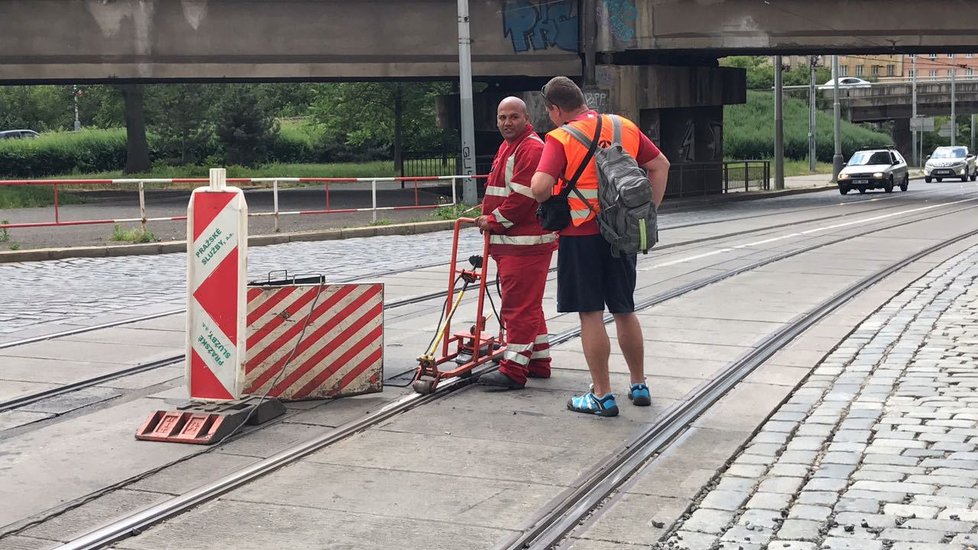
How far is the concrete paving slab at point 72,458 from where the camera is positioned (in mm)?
5559

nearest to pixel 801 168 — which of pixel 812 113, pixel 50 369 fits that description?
pixel 812 113

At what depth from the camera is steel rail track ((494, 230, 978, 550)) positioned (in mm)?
5012

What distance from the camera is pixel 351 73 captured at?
104ft

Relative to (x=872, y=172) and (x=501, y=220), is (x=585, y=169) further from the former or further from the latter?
(x=872, y=172)

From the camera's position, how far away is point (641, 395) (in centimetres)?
724

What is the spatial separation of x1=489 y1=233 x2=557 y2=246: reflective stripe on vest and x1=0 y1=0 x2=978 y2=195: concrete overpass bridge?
24.5 metres


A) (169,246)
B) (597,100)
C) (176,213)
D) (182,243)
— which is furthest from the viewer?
(597,100)

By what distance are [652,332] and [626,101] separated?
23.4m

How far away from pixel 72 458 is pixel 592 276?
2789 mm

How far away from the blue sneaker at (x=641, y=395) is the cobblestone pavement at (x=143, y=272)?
5.77 m

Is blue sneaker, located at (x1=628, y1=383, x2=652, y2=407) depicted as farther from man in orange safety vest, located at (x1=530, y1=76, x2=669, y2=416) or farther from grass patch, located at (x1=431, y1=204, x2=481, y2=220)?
grass patch, located at (x1=431, y1=204, x2=481, y2=220)

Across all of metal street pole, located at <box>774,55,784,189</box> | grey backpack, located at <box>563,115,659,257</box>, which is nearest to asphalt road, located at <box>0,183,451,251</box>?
metal street pole, located at <box>774,55,784,189</box>

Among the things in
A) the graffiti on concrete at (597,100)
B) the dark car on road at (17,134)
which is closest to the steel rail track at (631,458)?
the graffiti on concrete at (597,100)

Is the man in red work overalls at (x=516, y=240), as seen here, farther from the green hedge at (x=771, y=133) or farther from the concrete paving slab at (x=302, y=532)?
the green hedge at (x=771, y=133)
